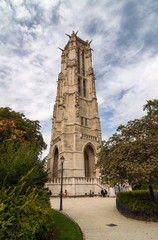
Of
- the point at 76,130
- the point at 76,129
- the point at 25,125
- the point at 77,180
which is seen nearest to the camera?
the point at 25,125

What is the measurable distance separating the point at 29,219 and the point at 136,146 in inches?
243

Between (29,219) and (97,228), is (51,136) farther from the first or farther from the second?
(29,219)

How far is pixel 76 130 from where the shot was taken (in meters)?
25.2

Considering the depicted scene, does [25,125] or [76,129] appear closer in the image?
[25,125]

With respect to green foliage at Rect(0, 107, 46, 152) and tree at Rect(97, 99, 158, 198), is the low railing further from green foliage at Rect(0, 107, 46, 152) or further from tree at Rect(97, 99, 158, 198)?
tree at Rect(97, 99, 158, 198)

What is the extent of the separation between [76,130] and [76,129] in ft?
0.69

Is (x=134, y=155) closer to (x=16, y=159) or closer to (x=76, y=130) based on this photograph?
(x=16, y=159)

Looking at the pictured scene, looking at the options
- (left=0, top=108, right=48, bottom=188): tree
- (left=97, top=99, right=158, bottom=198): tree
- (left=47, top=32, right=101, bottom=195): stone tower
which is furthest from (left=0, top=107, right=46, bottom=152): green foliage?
(left=97, top=99, right=158, bottom=198): tree

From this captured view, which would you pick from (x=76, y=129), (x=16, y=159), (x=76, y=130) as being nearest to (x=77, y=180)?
(x=76, y=130)

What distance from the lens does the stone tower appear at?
69.3 feet

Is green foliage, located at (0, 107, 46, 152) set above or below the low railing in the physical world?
above

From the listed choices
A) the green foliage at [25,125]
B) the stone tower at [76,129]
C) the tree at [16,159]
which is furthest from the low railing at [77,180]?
the tree at [16,159]

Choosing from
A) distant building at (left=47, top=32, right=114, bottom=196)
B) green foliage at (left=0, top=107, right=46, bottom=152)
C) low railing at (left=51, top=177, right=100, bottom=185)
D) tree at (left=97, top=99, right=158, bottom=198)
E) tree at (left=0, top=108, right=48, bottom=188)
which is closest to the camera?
tree at (left=0, top=108, right=48, bottom=188)

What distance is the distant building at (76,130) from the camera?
2105 cm
